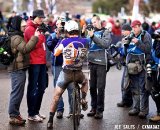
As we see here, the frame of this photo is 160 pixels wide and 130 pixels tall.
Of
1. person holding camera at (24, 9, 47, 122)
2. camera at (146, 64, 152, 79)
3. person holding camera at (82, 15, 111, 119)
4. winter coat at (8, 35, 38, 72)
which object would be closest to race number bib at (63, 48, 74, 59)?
winter coat at (8, 35, 38, 72)

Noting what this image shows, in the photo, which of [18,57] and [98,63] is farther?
[98,63]

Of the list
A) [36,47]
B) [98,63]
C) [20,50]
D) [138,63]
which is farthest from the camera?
[138,63]

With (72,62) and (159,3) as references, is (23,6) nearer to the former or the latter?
(159,3)

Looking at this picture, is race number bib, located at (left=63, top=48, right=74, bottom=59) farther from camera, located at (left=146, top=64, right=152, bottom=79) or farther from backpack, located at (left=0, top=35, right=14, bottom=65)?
camera, located at (left=146, top=64, right=152, bottom=79)

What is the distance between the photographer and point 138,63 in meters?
9.32

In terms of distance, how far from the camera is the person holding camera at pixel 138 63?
29.8 feet

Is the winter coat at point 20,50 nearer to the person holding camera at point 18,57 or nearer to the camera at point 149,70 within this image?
the person holding camera at point 18,57

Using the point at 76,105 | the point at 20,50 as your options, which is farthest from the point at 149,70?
the point at 20,50

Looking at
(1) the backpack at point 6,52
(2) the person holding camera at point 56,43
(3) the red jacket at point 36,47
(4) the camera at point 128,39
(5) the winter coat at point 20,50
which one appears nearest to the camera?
(5) the winter coat at point 20,50

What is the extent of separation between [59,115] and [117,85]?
4.75 metres

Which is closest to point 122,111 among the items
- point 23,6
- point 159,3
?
point 159,3

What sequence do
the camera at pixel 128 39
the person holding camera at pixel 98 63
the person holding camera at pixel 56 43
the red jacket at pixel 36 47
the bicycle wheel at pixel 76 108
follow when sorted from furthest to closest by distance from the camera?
the person holding camera at pixel 98 63 < the camera at pixel 128 39 < the person holding camera at pixel 56 43 < the red jacket at pixel 36 47 < the bicycle wheel at pixel 76 108

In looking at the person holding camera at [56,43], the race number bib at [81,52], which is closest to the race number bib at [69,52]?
the race number bib at [81,52]

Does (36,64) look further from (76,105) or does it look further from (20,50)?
(76,105)
